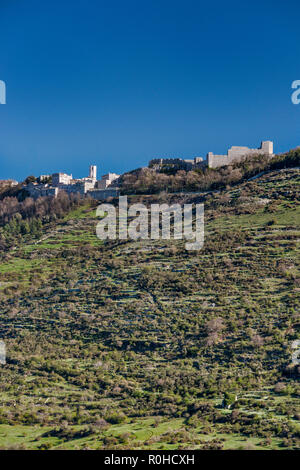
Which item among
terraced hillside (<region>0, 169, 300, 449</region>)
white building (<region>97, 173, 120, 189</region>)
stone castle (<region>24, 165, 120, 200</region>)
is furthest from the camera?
white building (<region>97, 173, 120, 189</region>)

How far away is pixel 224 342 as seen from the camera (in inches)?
1162

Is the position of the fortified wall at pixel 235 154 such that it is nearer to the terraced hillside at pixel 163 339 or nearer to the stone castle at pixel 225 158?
the stone castle at pixel 225 158

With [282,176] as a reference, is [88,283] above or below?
below

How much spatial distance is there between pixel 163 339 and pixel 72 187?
42.0 meters

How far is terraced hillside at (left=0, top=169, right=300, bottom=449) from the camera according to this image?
880 inches

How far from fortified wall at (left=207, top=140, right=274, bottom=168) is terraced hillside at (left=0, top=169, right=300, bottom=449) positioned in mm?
13408

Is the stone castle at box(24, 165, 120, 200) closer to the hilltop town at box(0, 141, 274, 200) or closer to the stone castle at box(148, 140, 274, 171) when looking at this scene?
the hilltop town at box(0, 141, 274, 200)

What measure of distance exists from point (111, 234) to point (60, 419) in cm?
2928

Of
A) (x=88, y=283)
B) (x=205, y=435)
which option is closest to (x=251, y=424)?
(x=205, y=435)

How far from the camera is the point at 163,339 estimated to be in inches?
1237

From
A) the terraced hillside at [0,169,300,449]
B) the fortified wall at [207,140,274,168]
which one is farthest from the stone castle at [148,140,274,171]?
the terraced hillside at [0,169,300,449]

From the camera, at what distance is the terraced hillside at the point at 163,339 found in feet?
73.4

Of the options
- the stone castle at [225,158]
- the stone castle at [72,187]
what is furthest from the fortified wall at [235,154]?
the stone castle at [72,187]
